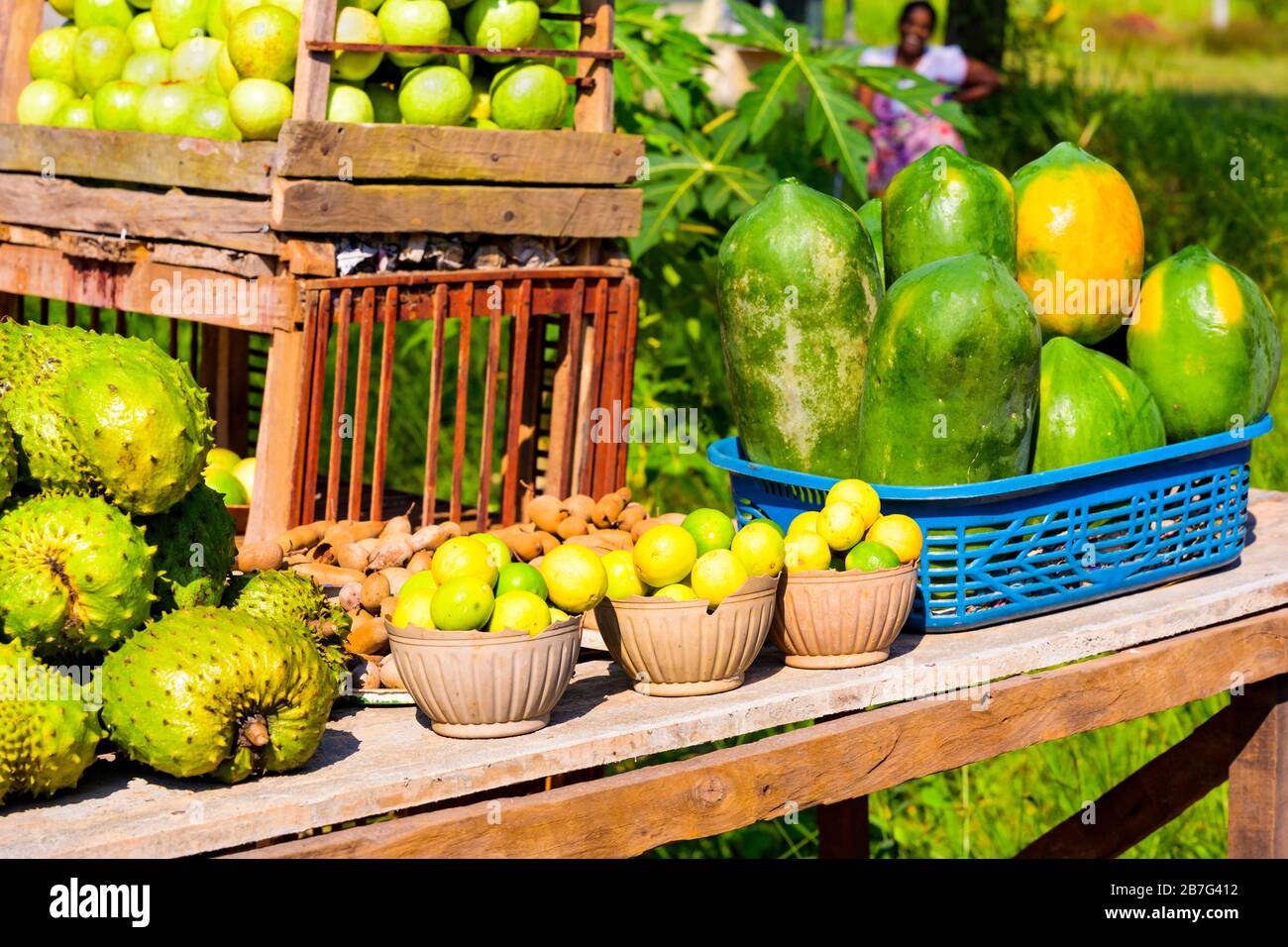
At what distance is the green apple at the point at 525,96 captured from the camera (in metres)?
3.09

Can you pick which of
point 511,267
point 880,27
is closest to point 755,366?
point 511,267

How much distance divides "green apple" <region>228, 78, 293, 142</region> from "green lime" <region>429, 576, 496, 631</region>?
133cm

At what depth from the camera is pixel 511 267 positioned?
3.12m

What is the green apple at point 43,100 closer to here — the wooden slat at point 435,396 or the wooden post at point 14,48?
the wooden post at point 14,48

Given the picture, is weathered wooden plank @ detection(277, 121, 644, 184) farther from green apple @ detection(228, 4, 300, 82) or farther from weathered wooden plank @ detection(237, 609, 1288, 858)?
weathered wooden plank @ detection(237, 609, 1288, 858)

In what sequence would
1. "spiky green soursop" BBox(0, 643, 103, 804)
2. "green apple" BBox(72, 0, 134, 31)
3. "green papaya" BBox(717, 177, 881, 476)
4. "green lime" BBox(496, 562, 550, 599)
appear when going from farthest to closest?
"green apple" BBox(72, 0, 134, 31) < "green papaya" BBox(717, 177, 881, 476) < "green lime" BBox(496, 562, 550, 599) < "spiky green soursop" BBox(0, 643, 103, 804)

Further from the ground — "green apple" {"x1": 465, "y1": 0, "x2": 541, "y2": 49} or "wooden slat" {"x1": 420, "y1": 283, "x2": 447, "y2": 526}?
"green apple" {"x1": 465, "y1": 0, "x2": 541, "y2": 49}

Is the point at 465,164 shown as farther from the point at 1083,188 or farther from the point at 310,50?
the point at 1083,188

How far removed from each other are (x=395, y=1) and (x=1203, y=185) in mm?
5538

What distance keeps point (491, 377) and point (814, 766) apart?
1300 millimetres

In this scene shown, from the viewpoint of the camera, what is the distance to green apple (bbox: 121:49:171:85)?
3.29m

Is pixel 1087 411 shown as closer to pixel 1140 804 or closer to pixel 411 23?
pixel 1140 804

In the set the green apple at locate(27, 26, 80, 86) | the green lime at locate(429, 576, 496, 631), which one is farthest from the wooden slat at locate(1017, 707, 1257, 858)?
the green apple at locate(27, 26, 80, 86)

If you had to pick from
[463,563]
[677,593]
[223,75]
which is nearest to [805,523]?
[677,593]
